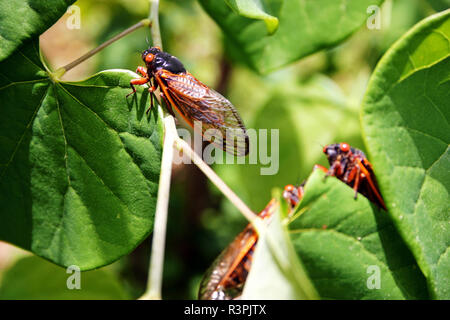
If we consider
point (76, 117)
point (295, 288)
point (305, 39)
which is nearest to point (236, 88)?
point (305, 39)

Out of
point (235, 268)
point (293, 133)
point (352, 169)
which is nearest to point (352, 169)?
point (352, 169)

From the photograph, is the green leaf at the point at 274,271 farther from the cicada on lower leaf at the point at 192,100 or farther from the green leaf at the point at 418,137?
the cicada on lower leaf at the point at 192,100

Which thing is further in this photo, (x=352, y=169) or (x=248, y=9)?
(x=352, y=169)

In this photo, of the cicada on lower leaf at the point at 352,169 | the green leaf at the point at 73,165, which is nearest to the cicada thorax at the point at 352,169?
the cicada on lower leaf at the point at 352,169

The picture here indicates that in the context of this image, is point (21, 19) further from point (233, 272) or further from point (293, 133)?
point (293, 133)

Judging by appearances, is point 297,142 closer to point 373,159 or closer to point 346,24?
point 346,24
